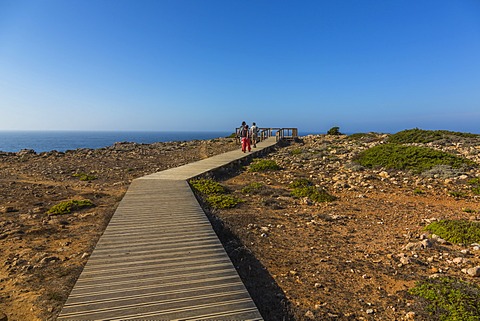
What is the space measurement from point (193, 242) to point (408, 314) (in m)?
3.70

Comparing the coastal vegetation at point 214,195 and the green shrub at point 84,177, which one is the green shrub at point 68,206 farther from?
the green shrub at point 84,177

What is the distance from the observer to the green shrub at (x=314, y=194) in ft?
34.2

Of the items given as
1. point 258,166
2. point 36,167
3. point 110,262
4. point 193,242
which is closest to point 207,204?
point 193,242

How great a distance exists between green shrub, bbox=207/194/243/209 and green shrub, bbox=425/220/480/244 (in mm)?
5740

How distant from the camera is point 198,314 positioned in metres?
3.35

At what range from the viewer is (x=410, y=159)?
15852 millimetres

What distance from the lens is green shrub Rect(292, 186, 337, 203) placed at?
10.4 meters

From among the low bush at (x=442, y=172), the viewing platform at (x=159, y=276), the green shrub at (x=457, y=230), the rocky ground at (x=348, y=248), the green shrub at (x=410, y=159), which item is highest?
the green shrub at (x=410, y=159)

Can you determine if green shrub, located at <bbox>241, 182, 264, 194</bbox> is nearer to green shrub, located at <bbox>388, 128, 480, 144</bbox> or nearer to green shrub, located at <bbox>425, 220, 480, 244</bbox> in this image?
green shrub, located at <bbox>425, 220, 480, 244</bbox>

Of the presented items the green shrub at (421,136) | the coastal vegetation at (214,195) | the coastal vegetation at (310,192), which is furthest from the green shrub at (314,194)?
the green shrub at (421,136)

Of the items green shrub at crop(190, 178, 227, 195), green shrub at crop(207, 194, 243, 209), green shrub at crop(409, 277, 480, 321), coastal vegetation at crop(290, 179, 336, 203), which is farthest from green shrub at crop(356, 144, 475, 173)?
green shrub at crop(409, 277, 480, 321)

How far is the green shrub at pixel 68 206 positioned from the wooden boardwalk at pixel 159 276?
3115 millimetres

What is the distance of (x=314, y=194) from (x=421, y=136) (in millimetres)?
20889

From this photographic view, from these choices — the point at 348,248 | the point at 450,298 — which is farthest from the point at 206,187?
the point at 450,298
